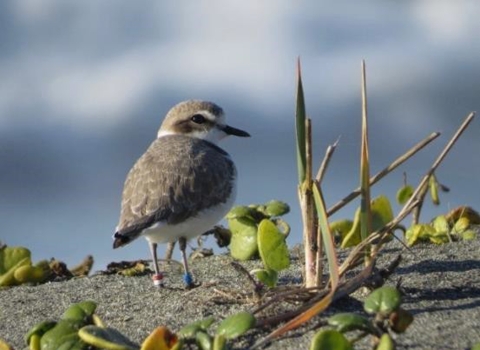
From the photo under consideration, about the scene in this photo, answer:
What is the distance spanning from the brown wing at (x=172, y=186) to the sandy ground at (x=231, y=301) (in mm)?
305

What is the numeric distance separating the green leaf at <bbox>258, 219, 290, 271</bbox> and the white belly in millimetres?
1180

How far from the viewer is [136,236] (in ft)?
16.5

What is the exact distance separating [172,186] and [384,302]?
2.26m

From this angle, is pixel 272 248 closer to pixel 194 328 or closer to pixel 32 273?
pixel 194 328

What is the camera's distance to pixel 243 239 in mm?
4812

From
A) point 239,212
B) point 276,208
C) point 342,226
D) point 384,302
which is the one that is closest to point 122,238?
point 239,212

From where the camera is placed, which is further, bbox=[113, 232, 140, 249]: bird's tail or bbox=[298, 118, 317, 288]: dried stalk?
bbox=[113, 232, 140, 249]: bird's tail

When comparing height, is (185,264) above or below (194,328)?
below

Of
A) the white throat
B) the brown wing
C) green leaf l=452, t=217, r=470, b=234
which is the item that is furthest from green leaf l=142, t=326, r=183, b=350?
the white throat

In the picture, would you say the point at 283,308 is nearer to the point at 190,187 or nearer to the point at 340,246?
the point at 340,246

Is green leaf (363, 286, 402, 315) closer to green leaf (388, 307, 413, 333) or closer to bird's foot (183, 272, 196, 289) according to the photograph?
green leaf (388, 307, 413, 333)

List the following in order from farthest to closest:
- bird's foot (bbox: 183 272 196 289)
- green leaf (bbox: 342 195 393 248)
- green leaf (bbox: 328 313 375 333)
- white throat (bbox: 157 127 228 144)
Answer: white throat (bbox: 157 127 228 144), green leaf (bbox: 342 195 393 248), bird's foot (bbox: 183 272 196 289), green leaf (bbox: 328 313 375 333)

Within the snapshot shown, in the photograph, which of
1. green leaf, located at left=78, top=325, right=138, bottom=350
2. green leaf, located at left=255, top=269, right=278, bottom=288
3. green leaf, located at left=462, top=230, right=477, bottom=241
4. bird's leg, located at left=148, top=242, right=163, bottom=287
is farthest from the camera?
green leaf, located at left=462, top=230, right=477, bottom=241

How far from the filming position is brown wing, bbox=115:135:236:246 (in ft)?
16.7
